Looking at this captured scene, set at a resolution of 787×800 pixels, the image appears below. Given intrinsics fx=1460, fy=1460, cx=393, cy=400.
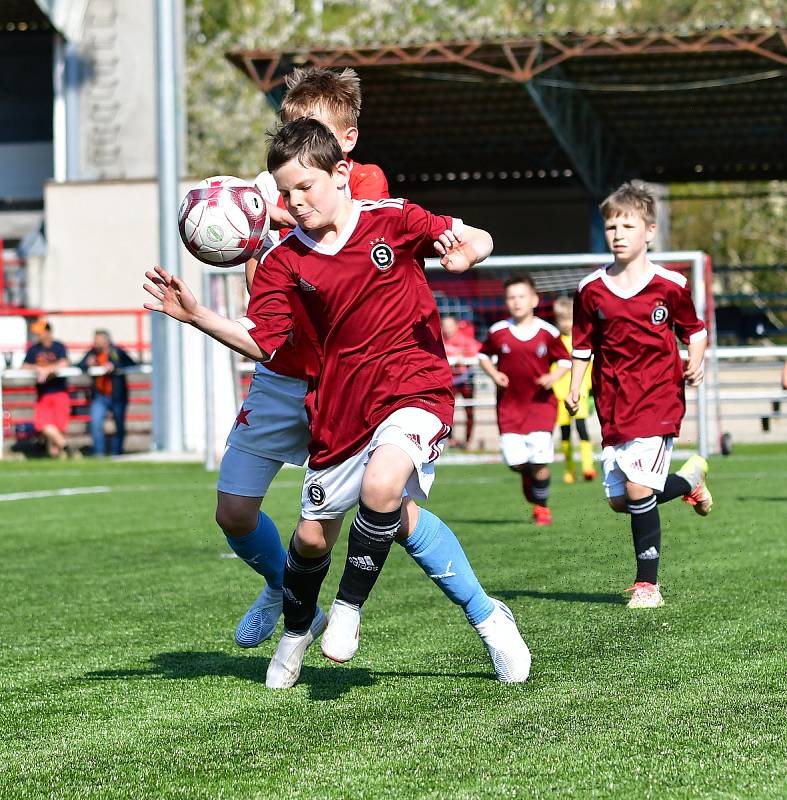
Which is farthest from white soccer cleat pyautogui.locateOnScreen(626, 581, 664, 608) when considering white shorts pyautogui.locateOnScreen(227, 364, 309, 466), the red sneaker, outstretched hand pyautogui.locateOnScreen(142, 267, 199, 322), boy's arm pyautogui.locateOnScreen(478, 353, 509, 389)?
boy's arm pyautogui.locateOnScreen(478, 353, 509, 389)

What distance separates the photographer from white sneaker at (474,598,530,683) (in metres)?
4.36

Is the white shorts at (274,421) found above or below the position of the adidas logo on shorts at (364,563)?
above

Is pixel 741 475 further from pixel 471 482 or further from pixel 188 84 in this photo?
pixel 188 84

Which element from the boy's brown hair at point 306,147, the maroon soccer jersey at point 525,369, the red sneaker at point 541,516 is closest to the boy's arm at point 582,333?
the boy's brown hair at point 306,147

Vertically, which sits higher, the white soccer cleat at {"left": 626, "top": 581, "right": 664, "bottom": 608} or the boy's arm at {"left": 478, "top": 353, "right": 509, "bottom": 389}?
the boy's arm at {"left": 478, "top": 353, "right": 509, "bottom": 389}

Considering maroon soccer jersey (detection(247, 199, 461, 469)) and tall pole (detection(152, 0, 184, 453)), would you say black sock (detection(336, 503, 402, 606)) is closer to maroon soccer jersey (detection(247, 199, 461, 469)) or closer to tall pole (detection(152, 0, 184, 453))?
maroon soccer jersey (detection(247, 199, 461, 469))

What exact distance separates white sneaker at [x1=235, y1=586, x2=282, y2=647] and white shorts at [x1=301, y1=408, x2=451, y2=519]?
2.30 ft

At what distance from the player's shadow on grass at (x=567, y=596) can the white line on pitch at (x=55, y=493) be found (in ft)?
24.4

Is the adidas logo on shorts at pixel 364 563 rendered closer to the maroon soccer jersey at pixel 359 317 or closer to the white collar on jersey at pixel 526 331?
the maroon soccer jersey at pixel 359 317

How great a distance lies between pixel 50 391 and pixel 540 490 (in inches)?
440

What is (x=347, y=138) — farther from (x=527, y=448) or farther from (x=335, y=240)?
(x=527, y=448)

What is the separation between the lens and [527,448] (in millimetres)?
10461

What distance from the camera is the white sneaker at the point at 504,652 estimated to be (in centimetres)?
436

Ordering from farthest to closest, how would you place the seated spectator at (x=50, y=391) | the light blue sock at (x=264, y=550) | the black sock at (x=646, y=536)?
1. the seated spectator at (x=50, y=391)
2. the black sock at (x=646, y=536)
3. the light blue sock at (x=264, y=550)
